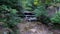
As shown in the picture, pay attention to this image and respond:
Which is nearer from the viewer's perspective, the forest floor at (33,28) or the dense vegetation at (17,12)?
the dense vegetation at (17,12)

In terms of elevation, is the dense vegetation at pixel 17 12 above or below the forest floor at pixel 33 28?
above

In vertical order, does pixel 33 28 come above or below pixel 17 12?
A: below

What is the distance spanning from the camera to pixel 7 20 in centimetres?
923

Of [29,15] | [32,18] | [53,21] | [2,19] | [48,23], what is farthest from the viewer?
[29,15]

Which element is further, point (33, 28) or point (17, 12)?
point (33, 28)

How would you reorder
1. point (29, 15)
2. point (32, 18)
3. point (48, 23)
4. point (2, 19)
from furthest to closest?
1. point (29, 15)
2. point (32, 18)
3. point (48, 23)
4. point (2, 19)

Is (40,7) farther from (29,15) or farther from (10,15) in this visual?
(10,15)

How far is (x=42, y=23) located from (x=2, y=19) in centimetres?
444

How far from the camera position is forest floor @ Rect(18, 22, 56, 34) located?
11.2 meters

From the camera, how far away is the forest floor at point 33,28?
1120 centimetres

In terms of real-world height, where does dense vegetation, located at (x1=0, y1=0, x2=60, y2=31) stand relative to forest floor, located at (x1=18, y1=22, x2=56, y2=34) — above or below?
above

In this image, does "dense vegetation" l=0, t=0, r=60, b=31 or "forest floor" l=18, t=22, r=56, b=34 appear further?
"forest floor" l=18, t=22, r=56, b=34

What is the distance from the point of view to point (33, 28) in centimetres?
1198

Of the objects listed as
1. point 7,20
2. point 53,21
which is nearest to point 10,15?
point 7,20
